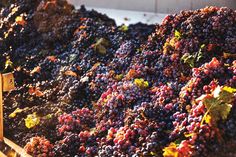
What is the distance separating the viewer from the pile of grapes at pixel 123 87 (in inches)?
85.2

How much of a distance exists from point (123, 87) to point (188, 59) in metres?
0.40

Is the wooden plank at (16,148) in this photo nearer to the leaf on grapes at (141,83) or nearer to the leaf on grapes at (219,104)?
the leaf on grapes at (141,83)

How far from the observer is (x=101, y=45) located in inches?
131

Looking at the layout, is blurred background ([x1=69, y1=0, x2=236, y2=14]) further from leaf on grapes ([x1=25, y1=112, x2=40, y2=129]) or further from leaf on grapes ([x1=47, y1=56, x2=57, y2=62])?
leaf on grapes ([x1=25, y1=112, x2=40, y2=129])

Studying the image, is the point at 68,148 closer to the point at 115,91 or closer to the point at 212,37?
the point at 115,91

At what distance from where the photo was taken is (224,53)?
2.55 m

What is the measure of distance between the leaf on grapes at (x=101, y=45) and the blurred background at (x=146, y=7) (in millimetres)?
1807

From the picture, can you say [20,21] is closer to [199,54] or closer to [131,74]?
[131,74]

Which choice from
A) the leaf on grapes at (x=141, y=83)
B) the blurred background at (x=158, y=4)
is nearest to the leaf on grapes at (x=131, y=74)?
the leaf on grapes at (x=141, y=83)

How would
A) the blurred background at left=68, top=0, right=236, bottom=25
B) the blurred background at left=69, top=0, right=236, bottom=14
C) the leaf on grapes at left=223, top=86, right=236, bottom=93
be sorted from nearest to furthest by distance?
the leaf on grapes at left=223, top=86, right=236, bottom=93 → the blurred background at left=69, top=0, right=236, bottom=14 → the blurred background at left=68, top=0, right=236, bottom=25

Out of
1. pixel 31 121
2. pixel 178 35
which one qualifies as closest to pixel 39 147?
pixel 31 121

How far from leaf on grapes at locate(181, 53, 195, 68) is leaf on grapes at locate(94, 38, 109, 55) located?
0.77m

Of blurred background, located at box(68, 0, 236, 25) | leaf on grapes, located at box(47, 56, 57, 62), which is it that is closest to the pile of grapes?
leaf on grapes, located at box(47, 56, 57, 62)

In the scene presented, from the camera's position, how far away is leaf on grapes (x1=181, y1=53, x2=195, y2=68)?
8.61 feet
